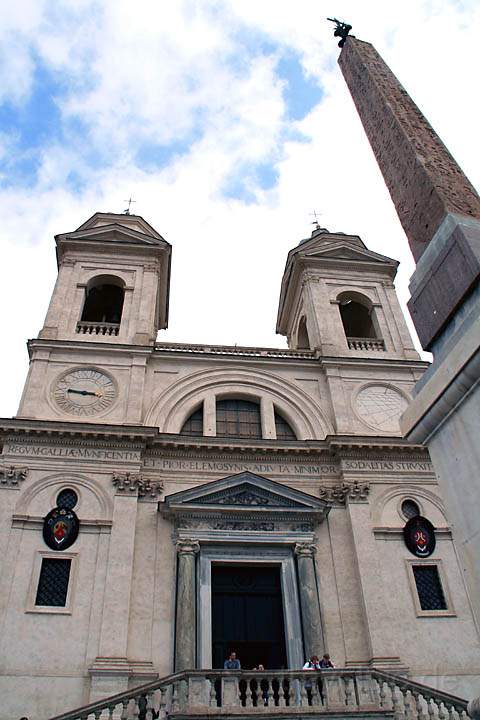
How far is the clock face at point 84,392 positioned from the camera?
17609 mm

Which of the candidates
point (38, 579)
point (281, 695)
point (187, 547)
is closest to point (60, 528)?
point (38, 579)

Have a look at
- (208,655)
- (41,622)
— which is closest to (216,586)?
(208,655)

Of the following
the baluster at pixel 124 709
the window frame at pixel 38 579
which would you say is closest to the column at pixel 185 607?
the baluster at pixel 124 709

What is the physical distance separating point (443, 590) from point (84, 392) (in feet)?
36.8

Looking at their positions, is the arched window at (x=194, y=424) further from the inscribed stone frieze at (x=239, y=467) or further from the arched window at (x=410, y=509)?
the arched window at (x=410, y=509)

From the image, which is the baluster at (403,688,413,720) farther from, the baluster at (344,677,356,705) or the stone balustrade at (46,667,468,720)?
the baluster at (344,677,356,705)

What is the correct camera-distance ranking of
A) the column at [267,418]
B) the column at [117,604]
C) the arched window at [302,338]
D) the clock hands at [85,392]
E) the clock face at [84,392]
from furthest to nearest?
the arched window at [302,338] → the column at [267,418] → the clock hands at [85,392] → the clock face at [84,392] → the column at [117,604]

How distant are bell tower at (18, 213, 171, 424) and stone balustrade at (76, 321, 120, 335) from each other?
34 mm

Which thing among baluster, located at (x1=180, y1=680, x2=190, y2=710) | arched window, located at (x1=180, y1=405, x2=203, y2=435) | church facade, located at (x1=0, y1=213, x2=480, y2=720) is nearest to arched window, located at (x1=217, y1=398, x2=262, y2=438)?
church facade, located at (x1=0, y1=213, x2=480, y2=720)

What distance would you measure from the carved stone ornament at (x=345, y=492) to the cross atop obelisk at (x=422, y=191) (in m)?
10.6

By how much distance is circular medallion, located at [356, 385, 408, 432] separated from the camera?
1859 cm

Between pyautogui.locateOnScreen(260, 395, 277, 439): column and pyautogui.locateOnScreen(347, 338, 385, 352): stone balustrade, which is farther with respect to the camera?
pyautogui.locateOnScreen(347, 338, 385, 352): stone balustrade

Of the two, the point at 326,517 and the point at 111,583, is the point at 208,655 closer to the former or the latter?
the point at 111,583

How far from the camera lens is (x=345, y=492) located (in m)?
16.4
